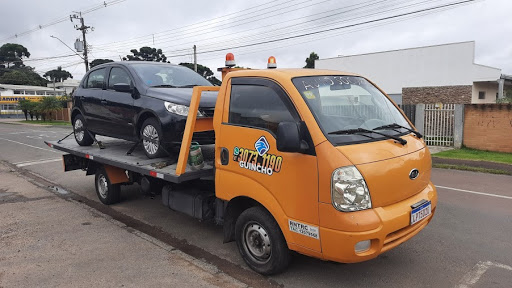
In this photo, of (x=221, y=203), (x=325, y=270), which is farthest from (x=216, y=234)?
(x=325, y=270)

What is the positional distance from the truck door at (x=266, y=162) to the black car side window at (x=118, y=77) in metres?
2.65

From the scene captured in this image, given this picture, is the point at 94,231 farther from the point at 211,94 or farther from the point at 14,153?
the point at 14,153

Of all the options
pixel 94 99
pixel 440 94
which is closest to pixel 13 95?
pixel 440 94

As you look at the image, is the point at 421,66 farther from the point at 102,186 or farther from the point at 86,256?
the point at 86,256

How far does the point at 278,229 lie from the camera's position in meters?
3.43

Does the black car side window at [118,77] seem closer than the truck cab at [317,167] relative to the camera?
No

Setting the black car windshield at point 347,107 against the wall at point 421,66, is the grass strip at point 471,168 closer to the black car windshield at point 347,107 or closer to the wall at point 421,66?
the black car windshield at point 347,107

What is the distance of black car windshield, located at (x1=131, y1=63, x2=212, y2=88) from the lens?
570cm

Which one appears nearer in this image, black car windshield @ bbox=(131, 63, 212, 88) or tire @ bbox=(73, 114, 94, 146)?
black car windshield @ bbox=(131, 63, 212, 88)

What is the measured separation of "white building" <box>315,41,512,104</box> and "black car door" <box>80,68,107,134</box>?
27004mm

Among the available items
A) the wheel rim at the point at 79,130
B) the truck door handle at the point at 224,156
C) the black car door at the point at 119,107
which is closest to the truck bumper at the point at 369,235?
the truck door handle at the point at 224,156

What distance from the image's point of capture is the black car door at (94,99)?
6443 millimetres

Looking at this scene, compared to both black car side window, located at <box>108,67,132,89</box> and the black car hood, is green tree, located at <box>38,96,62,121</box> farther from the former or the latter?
the black car hood

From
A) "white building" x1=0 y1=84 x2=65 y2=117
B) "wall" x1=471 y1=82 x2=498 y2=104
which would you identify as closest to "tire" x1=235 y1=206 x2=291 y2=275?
"wall" x1=471 y1=82 x2=498 y2=104
